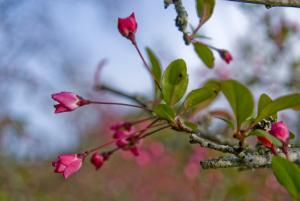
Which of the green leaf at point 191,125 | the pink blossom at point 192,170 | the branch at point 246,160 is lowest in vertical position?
the branch at point 246,160

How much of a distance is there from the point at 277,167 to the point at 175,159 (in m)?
3.10

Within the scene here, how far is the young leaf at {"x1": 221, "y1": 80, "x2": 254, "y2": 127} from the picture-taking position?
2.69 feet

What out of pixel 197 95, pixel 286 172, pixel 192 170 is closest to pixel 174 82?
pixel 197 95

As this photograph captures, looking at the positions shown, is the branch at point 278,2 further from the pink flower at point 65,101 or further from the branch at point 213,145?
the pink flower at point 65,101

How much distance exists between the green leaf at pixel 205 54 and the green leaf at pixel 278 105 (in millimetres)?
275

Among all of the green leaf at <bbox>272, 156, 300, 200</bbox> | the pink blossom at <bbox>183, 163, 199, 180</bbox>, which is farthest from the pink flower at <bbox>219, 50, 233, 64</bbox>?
the pink blossom at <bbox>183, 163, 199, 180</bbox>

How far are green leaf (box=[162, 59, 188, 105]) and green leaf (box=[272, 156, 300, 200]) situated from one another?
0.25 metres

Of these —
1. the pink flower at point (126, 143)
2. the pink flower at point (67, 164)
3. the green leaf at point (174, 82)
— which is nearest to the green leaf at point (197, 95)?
the green leaf at point (174, 82)

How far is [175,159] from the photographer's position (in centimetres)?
384

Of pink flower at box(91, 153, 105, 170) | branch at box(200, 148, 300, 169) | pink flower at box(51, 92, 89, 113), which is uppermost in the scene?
pink flower at box(51, 92, 89, 113)

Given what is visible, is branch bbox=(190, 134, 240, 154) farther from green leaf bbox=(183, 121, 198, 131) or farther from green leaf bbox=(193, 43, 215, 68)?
green leaf bbox=(193, 43, 215, 68)

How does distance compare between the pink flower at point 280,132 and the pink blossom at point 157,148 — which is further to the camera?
the pink blossom at point 157,148

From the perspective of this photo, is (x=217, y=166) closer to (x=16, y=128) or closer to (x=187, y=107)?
(x=187, y=107)

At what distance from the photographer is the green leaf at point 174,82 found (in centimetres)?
95
